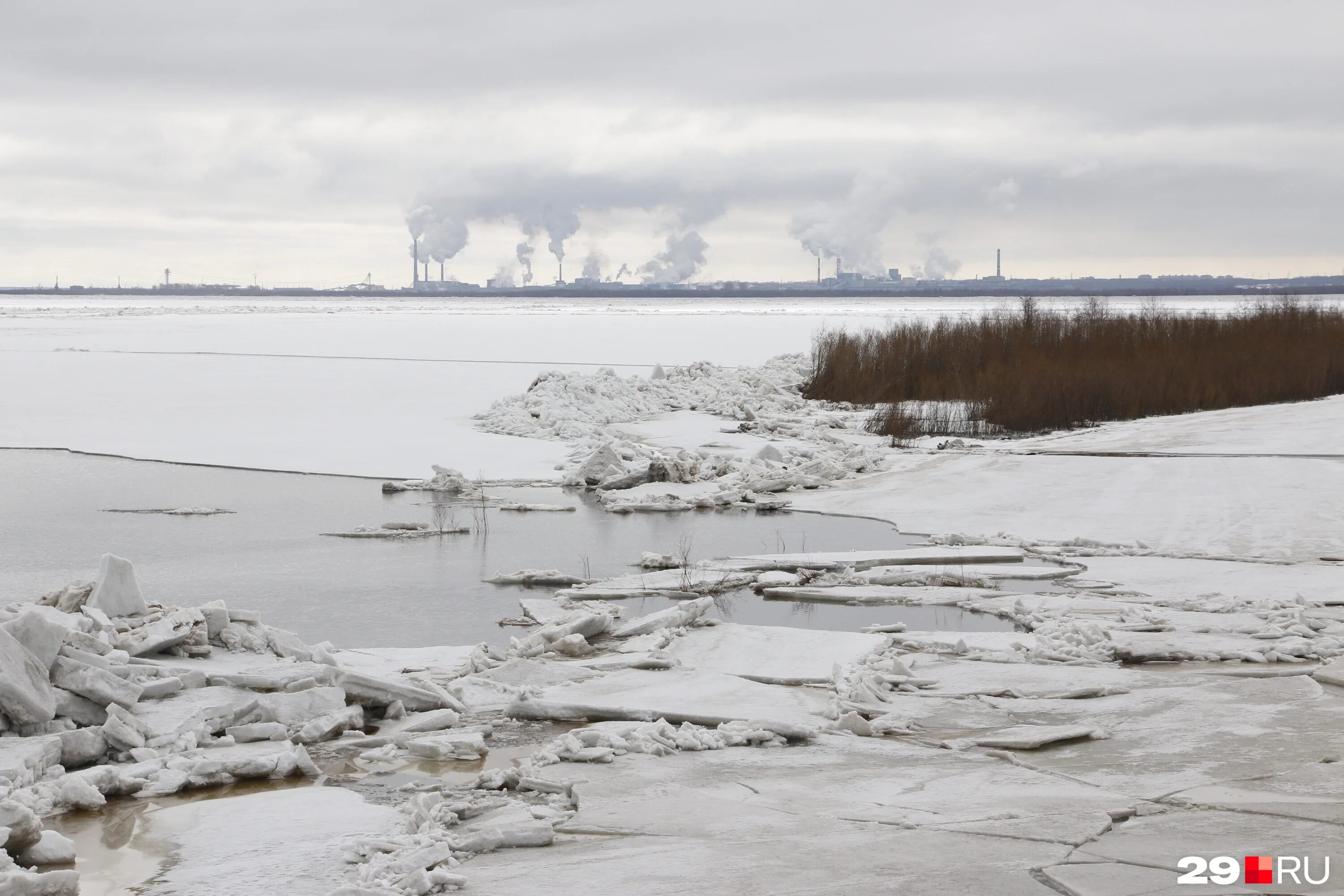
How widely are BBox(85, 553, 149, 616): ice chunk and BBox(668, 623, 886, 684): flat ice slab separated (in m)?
2.86

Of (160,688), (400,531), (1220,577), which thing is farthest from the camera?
(400,531)

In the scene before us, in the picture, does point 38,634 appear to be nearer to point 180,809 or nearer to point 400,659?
point 180,809

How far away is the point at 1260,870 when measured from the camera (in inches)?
146

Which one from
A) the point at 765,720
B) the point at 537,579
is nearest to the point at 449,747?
the point at 765,720

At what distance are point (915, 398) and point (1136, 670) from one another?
55.6 feet

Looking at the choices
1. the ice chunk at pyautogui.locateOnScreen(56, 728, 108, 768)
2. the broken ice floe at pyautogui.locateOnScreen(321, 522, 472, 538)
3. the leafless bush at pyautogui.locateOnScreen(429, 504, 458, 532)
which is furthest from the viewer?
the leafless bush at pyautogui.locateOnScreen(429, 504, 458, 532)

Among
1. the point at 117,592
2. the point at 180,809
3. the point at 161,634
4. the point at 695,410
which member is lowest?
the point at 180,809

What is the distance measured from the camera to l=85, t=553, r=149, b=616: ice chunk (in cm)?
669

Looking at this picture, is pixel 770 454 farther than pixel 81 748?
Yes

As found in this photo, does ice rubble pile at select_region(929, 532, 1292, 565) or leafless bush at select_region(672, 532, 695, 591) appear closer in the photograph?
leafless bush at select_region(672, 532, 695, 591)

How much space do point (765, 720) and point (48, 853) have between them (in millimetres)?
2791

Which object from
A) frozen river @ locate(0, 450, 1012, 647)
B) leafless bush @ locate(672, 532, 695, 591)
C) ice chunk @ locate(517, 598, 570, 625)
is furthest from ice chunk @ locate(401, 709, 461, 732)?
leafless bush @ locate(672, 532, 695, 591)

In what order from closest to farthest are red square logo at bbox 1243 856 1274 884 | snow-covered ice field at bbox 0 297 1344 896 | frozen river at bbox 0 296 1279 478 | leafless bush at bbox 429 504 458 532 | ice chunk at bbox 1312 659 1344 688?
red square logo at bbox 1243 856 1274 884
snow-covered ice field at bbox 0 297 1344 896
ice chunk at bbox 1312 659 1344 688
leafless bush at bbox 429 504 458 532
frozen river at bbox 0 296 1279 478

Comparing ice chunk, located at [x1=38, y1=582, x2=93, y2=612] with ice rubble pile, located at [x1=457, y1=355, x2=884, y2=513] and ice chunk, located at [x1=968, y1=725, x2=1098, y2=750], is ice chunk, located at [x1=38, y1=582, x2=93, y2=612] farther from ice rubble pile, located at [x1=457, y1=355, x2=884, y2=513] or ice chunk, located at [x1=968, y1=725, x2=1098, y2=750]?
ice rubble pile, located at [x1=457, y1=355, x2=884, y2=513]
